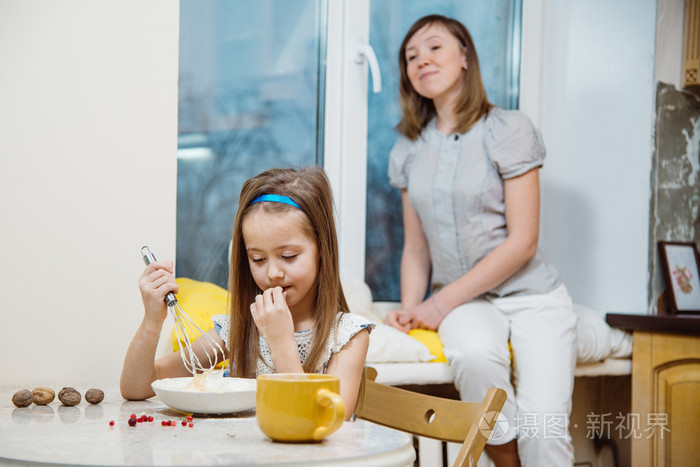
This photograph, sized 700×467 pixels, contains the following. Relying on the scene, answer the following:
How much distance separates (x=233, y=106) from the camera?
212 cm

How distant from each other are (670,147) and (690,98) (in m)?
0.19

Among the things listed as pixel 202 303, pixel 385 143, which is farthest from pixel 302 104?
pixel 202 303

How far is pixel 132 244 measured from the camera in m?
1.44

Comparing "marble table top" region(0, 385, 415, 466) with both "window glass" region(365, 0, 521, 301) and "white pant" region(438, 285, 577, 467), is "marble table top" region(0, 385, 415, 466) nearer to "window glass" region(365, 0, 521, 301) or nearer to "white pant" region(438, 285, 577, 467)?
"white pant" region(438, 285, 577, 467)

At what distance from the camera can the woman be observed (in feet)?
6.13

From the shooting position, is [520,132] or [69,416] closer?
[69,416]

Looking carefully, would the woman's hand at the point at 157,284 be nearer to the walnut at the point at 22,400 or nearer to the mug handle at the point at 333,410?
the walnut at the point at 22,400

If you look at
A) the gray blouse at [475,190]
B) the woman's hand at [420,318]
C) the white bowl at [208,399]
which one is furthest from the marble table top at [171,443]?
the gray blouse at [475,190]

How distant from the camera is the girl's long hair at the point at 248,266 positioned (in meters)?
1.19

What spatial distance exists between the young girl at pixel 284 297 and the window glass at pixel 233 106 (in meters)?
0.81

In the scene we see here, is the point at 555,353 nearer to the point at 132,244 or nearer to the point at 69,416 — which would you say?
the point at 132,244

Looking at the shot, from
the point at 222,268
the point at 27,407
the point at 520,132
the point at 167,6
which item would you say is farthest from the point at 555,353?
the point at 27,407

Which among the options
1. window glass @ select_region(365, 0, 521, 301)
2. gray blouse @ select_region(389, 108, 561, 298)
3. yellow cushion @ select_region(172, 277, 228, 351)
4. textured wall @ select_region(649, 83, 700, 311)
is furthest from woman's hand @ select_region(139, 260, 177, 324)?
textured wall @ select_region(649, 83, 700, 311)

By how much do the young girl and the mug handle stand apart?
0.33 meters
